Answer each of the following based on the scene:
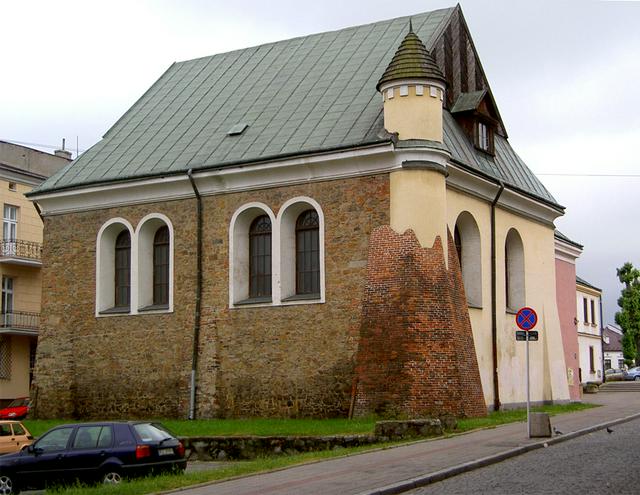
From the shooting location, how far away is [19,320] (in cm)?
4206

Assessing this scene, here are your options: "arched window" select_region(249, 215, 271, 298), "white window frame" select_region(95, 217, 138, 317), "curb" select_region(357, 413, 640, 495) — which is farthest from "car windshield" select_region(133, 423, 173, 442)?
"white window frame" select_region(95, 217, 138, 317)

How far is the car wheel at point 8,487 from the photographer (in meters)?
17.3

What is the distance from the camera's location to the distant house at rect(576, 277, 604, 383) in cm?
5994

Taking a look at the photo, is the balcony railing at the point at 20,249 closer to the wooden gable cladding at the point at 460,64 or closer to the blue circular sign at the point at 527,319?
the wooden gable cladding at the point at 460,64

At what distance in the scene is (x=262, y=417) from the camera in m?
27.7

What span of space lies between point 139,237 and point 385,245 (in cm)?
864

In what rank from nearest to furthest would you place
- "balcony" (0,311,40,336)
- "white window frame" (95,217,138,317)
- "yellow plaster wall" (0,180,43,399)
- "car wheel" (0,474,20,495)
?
"car wheel" (0,474,20,495)
"white window frame" (95,217,138,317)
"balcony" (0,311,40,336)
"yellow plaster wall" (0,180,43,399)

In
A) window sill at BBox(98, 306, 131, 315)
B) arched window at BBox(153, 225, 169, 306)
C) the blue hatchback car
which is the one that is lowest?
the blue hatchback car

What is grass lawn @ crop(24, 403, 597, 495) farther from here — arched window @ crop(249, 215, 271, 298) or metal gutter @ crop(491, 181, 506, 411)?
arched window @ crop(249, 215, 271, 298)

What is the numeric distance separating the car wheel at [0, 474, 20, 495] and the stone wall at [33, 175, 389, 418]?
10733 mm

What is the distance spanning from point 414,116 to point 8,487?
14.2m

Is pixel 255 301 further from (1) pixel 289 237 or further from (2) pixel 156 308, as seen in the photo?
(2) pixel 156 308

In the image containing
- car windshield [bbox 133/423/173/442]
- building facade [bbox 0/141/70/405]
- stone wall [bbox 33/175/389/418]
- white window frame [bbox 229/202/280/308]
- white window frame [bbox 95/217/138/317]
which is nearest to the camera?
car windshield [bbox 133/423/173/442]

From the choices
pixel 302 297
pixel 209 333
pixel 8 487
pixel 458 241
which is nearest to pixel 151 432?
pixel 8 487
